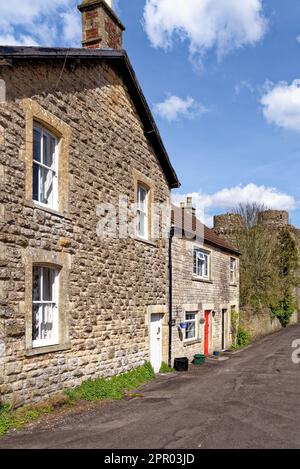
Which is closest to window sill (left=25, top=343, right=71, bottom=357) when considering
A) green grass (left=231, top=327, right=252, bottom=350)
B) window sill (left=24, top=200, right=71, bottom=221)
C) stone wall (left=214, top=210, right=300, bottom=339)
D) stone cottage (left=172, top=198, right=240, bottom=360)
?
window sill (left=24, top=200, right=71, bottom=221)

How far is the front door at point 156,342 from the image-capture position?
14664 mm

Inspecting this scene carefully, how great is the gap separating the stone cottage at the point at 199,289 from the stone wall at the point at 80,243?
1952mm

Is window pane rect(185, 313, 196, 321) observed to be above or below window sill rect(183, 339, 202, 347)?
above

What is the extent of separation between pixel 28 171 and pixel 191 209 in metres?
15.9

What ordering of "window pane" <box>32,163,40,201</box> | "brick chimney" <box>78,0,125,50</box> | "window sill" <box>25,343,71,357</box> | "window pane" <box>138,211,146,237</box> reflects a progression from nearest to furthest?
1. "window sill" <box>25,343,71,357</box>
2. "window pane" <box>32,163,40,201</box>
3. "brick chimney" <box>78,0,125,50</box>
4. "window pane" <box>138,211,146,237</box>

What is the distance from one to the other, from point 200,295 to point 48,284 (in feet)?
35.3

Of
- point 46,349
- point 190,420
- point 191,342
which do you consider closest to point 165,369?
point 191,342

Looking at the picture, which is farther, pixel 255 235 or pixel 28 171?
pixel 255 235

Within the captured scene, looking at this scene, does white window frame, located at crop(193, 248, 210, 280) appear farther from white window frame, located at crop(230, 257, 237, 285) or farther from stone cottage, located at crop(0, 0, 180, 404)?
white window frame, located at crop(230, 257, 237, 285)

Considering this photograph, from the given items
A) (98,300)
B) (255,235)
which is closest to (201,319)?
(98,300)

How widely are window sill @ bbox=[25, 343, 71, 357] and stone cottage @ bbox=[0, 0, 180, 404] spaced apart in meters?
0.02

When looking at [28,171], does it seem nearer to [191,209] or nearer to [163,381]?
[163,381]

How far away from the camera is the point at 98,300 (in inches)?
441

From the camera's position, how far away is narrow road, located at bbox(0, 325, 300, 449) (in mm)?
7238
